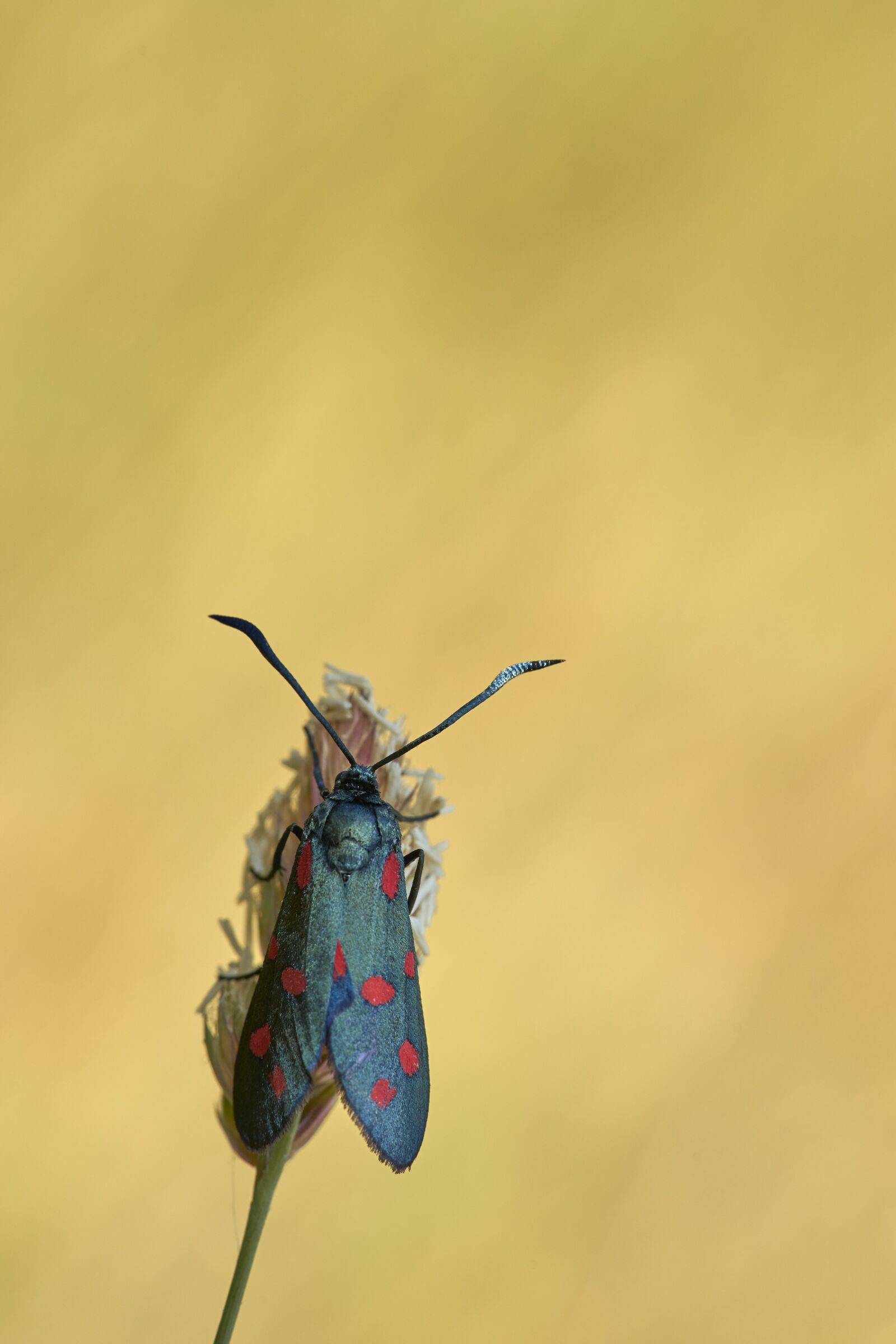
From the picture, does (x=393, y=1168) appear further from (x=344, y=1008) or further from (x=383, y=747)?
(x=383, y=747)

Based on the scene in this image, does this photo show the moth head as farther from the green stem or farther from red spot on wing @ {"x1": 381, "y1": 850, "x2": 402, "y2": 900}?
the green stem

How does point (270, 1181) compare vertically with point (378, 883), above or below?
below

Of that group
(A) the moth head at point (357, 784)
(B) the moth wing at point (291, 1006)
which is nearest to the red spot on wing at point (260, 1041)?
(B) the moth wing at point (291, 1006)

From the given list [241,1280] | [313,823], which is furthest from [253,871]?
[241,1280]

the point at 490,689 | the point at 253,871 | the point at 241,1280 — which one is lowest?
the point at 241,1280

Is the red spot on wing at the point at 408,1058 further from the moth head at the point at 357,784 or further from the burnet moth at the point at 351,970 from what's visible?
the moth head at the point at 357,784

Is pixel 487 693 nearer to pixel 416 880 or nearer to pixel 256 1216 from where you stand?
pixel 416 880

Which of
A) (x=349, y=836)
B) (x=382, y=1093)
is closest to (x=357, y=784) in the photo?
(x=349, y=836)

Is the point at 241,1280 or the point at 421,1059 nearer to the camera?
the point at 241,1280
